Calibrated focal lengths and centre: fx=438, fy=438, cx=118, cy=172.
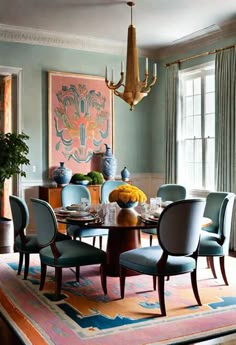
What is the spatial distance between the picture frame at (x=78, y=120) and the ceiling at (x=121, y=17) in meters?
0.76

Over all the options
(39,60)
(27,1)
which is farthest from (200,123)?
(27,1)

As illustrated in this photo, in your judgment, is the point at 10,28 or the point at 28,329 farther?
the point at 10,28

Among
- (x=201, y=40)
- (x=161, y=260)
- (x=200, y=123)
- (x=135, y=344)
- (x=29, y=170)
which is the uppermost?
(x=201, y=40)

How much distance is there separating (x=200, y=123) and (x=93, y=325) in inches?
171

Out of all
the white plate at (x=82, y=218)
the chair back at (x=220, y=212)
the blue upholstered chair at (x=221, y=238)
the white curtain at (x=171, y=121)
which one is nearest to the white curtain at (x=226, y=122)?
the white curtain at (x=171, y=121)

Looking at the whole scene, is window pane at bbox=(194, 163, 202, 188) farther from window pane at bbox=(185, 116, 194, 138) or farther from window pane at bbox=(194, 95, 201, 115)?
window pane at bbox=(194, 95, 201, 115)

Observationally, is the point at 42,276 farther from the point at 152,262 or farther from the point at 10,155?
the point at 10,155

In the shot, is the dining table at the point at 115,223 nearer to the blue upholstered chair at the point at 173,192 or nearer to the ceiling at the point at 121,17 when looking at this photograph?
the blue upholstered chair at the point at 173,192

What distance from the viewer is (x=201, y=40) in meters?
6.69

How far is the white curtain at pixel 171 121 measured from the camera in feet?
23.6

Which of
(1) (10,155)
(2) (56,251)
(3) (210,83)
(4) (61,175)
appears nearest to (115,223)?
(2) (56,251)

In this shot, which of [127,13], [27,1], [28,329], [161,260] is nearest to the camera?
[28,329]

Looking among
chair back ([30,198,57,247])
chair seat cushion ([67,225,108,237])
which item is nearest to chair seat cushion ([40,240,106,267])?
chair back ([30,198,57,247])

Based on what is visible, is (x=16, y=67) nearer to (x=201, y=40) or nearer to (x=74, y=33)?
(x=74, y=33)
